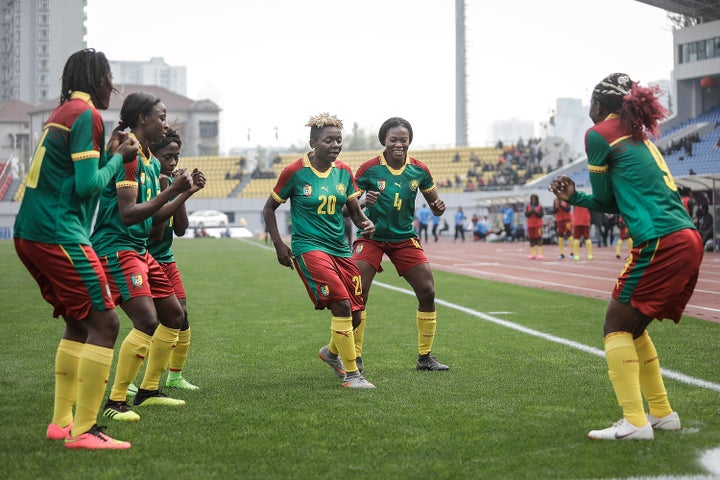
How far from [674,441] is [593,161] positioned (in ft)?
5.40

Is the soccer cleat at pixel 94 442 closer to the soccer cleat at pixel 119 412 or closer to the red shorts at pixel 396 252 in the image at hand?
the soccer cleat at pixel 119 412

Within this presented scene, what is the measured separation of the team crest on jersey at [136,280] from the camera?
625cm

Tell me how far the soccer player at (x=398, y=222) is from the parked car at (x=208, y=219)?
57.3 meters

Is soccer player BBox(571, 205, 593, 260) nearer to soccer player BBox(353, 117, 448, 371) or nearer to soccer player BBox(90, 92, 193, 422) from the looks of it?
soccer player BBox(353, 117, 448, 371)

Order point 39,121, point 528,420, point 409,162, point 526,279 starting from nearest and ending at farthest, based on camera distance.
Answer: point 528,420 < point 409,162 < point 526,279 < point 39,121

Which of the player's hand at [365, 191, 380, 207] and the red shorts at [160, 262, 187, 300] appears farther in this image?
the player's hand at [365, 191, 380, 207]

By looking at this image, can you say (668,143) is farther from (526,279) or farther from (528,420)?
(528,420)

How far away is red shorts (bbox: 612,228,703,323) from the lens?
5.29 m

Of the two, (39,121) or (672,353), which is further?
(39,121)

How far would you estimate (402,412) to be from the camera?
21.1 ft

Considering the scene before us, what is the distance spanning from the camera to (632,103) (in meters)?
5.39

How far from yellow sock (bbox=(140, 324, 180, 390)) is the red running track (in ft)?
25.6

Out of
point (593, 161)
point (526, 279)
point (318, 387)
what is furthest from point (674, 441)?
point (526, 279)

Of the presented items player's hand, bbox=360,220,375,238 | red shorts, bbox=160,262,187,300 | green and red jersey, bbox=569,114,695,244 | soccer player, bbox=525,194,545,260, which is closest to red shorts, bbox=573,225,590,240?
soccer player, bbox=525,194,545,260
